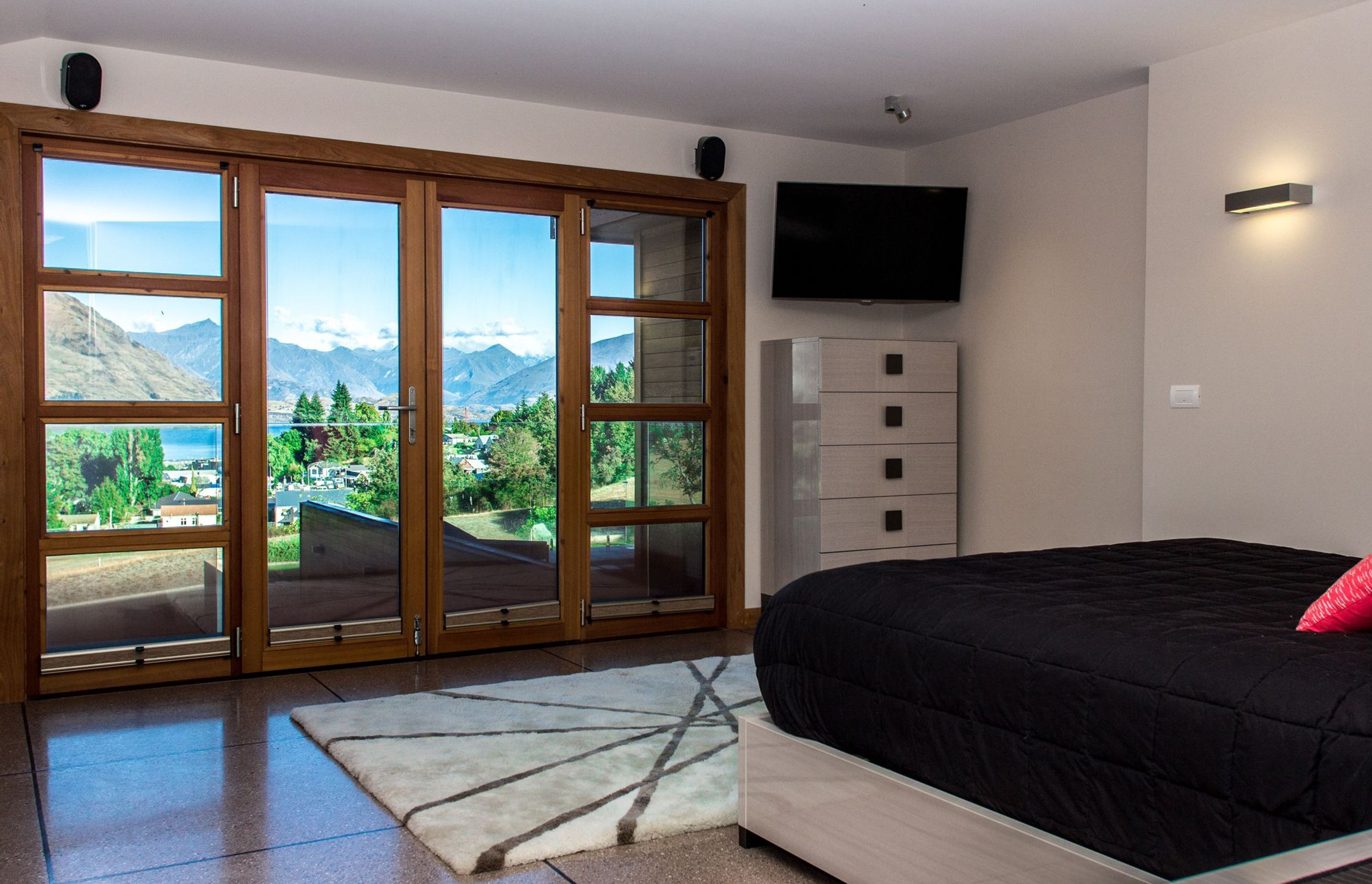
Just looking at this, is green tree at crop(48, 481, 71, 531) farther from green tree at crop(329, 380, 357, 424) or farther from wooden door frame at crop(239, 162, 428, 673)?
green tree at crop(329, 380, 357, 424)

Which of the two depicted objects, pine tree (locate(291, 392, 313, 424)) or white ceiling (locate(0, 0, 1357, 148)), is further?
pine tree (locate(291, 392, 313, 424))

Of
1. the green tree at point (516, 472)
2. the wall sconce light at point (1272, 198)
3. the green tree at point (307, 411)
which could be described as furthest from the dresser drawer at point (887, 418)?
the green tree at point (307, 411)

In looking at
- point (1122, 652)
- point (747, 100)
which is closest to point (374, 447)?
point (747, 100)

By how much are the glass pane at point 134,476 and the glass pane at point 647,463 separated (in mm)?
1610

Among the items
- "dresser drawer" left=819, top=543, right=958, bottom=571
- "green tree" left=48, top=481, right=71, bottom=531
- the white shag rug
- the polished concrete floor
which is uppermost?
"green tree" left=48, top=481, right=71, bottom=531

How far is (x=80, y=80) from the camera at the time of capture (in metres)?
3.95

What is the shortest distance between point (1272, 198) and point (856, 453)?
2003 mm

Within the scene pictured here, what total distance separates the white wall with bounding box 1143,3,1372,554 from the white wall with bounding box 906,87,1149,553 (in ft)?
1.03

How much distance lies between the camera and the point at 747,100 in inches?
190

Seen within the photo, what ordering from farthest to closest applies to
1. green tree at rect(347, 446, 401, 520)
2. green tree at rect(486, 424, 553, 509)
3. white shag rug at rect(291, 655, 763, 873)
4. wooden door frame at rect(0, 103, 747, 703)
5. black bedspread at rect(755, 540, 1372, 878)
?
green tree at rect(486, 424, 553, 509) < green tree at rect(347, 446, 401, 520) < wooden door frame at rect(0, 103, 747, 703) < white shag rug at rect(291, 655, 763, 873) < black bedspread at rect(755, 540, 1372, 878)

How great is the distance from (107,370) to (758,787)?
3004 mm

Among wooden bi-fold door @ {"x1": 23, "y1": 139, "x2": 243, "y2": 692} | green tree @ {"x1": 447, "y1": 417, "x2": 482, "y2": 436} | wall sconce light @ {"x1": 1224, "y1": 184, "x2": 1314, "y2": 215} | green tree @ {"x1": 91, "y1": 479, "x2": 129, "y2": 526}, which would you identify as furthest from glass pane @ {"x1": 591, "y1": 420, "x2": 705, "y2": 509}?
wall sconce light @ {"x1": 1224, "y1": 184, "x2": 1314, "y2": 215}

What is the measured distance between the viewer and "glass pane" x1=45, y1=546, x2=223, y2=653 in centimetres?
410

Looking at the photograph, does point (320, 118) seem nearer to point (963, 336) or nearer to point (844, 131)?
point (844, 131)
